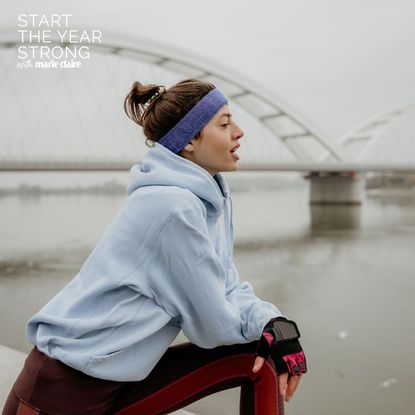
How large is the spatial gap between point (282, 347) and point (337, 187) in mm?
30966

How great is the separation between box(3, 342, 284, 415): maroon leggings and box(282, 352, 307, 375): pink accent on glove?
4 centimetres

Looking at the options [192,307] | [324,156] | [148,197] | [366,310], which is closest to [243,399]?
[192,307]

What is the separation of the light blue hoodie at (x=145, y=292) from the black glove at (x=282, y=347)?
0.05 m

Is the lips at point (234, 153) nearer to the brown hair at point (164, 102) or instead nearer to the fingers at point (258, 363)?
the brown hair at point (164, 102)

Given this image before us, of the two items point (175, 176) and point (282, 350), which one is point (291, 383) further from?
point (175, 176)

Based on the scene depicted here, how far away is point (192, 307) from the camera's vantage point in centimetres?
107

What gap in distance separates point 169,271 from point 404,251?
1061 centimetres

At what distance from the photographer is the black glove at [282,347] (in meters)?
1.08

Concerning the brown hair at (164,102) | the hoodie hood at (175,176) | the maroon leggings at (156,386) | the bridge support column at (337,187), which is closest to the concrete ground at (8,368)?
the maroon leggings at (156,386)

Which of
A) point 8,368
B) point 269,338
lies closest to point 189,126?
point 269,338

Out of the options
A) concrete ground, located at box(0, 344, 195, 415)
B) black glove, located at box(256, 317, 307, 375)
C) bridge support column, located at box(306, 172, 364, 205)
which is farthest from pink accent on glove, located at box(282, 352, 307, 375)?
bridge support column, located at box(306, 172, 364, 205)

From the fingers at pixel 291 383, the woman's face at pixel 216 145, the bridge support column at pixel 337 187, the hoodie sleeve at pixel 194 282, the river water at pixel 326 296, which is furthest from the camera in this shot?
the bridge support column at pixel 337 187

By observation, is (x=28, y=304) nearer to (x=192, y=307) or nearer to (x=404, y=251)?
(x=192, y=307)

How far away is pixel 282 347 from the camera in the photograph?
109cm
